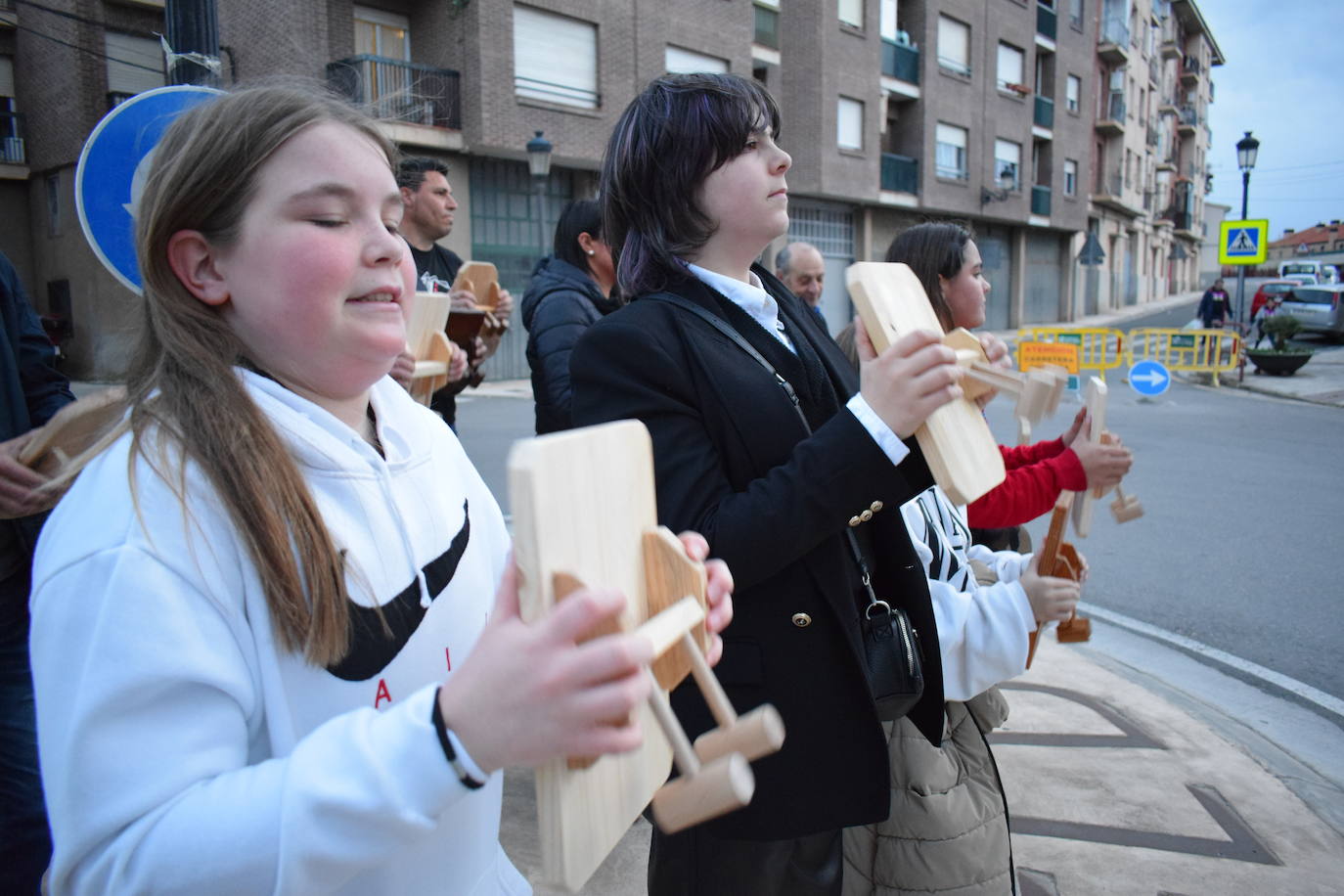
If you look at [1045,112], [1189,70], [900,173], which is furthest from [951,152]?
[1189,70]

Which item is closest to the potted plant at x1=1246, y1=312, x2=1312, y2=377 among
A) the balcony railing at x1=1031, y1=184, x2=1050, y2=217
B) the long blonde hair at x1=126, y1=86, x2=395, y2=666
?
the balcony railing at x1=1031, y1=184, x2=1050, y2=217

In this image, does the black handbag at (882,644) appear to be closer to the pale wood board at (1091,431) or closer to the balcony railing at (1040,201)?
the pale wood board at (1091,431)

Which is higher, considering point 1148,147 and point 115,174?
point 1148,147

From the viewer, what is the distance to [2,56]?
1867cm

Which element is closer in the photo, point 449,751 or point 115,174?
point 449,751

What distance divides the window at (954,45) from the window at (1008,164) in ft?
8.81

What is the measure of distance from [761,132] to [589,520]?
1.14 meters

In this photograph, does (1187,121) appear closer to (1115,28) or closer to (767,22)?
(1115,28)

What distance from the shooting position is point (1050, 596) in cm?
196

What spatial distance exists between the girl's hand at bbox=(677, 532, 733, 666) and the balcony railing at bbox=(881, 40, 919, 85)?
84.3 ft

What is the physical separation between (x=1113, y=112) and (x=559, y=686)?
130 feet

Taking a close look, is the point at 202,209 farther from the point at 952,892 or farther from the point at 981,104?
the point at 981,104

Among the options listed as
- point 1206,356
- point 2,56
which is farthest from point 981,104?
point 2,56

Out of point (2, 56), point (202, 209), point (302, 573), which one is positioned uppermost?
point (2, 56)
